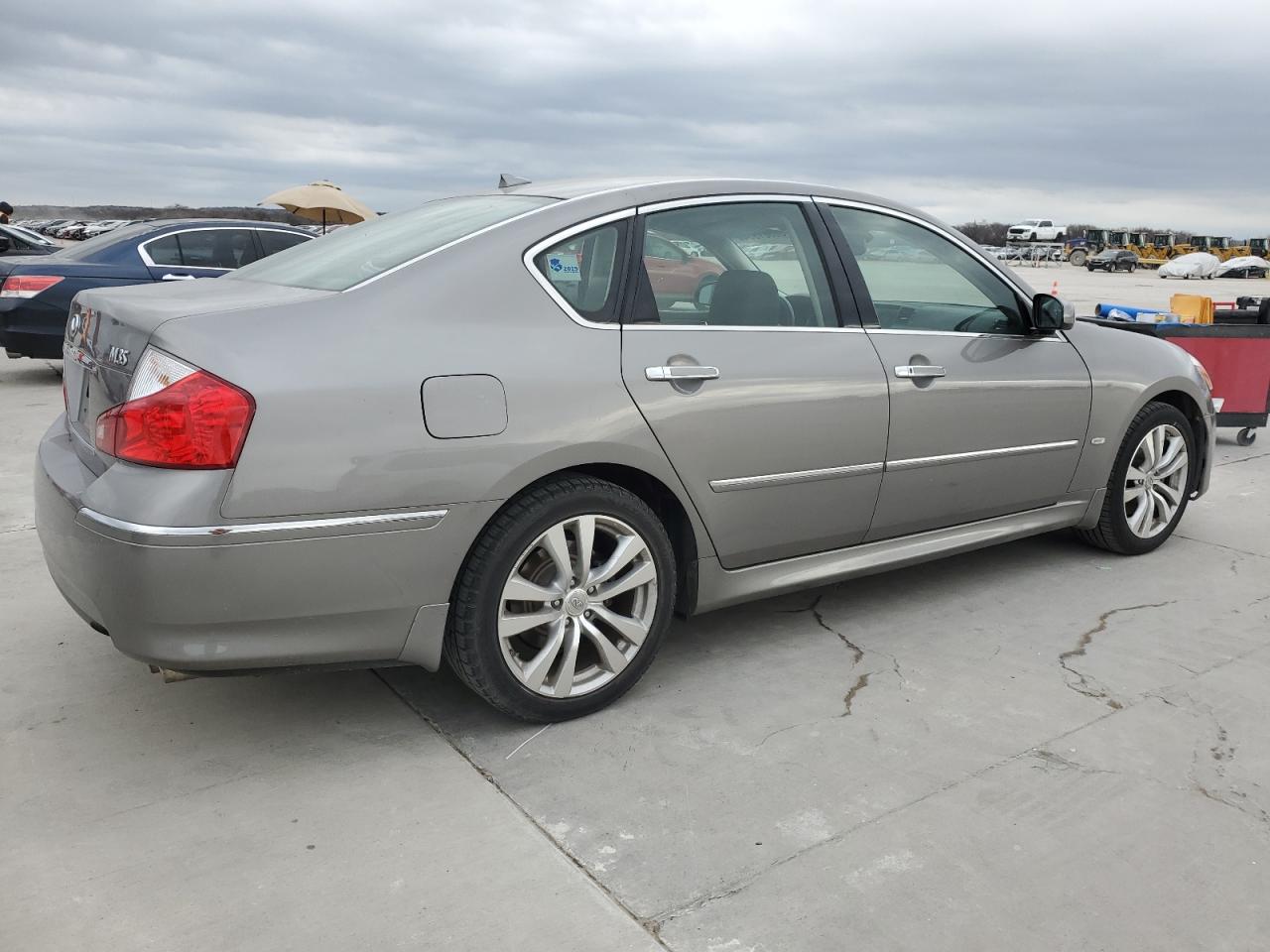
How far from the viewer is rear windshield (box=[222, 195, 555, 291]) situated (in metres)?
3.08

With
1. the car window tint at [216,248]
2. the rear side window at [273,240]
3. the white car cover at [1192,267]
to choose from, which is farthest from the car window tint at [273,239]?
the white car cover at [1192,267]

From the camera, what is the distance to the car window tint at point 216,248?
9.95 meters

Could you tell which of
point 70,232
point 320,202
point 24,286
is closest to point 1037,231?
point 70,232

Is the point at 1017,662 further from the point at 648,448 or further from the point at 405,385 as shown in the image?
the point at 405,385

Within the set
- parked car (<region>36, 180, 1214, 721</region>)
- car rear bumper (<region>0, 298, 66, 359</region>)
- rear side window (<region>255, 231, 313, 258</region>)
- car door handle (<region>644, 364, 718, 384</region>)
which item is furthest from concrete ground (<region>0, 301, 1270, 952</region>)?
rear side window (<region>255, 231, 313, 258</region>)

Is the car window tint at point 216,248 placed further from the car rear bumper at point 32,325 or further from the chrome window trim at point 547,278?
the chrome window trim at point 547,278

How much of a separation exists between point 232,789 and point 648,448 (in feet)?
4.59

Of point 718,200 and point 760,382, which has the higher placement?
point 718,200

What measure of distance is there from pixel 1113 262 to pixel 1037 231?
29053 millimetres

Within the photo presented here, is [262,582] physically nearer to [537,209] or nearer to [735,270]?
[537,209]

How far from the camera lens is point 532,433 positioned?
2.88 metres

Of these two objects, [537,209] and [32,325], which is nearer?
[537,209]

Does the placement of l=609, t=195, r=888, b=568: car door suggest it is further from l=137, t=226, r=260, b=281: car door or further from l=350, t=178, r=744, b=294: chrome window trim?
l=137, t=226, r=260, b=281: car door

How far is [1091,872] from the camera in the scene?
246cm
